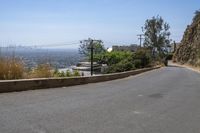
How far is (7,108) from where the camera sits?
9.16 meters

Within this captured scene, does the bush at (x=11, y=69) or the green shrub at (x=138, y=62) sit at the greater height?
the bush at (x=11, y=69)

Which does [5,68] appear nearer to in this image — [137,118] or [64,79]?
[64,79]

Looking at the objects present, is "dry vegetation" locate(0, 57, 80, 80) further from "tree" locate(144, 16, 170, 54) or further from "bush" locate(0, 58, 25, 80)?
"tree" locate(144, 16, 170, 54)

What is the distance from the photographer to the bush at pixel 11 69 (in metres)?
14.2

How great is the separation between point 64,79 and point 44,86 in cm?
170

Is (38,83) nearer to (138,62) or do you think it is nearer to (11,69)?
(11,69)

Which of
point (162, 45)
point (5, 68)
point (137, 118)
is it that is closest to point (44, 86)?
point (5, 68)

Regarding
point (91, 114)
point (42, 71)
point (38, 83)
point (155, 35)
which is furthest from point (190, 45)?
point (91, 114)

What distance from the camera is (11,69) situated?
47.6 ft

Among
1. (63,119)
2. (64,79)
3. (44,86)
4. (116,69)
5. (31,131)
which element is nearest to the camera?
A: (31,131)

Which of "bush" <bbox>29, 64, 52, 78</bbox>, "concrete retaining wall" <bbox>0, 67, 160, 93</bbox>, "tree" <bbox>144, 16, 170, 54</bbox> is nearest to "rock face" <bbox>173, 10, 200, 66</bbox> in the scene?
"tree" <bbox>144, 16, 170, 54</bbox>

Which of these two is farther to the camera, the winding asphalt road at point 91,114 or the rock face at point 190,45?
the rock face at point 190,45

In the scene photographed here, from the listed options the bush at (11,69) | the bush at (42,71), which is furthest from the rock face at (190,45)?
the bush at (11,69)

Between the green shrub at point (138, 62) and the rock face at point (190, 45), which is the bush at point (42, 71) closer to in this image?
the green shrub at point (138, 62)
